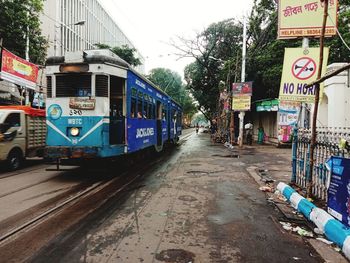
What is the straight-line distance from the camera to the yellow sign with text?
73.9ft

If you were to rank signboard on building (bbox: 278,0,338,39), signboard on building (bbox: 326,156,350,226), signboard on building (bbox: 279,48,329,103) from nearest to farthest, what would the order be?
signboard on building (bbox: 326,156,350,226) < signboard on building (bbox: 279,48,329,103) < signboard on building (bbox: 278,0,338,39)

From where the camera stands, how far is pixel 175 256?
14.4 ft

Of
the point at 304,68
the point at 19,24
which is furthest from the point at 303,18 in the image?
the point at 19,24

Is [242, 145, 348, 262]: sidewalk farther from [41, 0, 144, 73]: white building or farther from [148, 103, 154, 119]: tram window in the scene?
[41, 0, 144, 73]: white building

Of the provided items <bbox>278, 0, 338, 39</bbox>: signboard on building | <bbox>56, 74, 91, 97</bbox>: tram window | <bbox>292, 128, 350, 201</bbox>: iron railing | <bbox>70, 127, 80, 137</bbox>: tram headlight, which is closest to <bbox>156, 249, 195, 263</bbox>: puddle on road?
<bbox>292, 128, 350, 201</bbox>: iron railing

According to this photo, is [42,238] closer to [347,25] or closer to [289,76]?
[289,76]

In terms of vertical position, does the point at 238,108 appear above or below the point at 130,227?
above

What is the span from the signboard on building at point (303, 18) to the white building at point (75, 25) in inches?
1034

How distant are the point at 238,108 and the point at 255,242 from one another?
60.7 ft

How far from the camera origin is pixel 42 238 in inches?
197

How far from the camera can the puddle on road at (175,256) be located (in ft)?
14.1

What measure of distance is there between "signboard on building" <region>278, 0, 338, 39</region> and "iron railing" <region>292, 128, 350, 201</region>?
96.9 inches

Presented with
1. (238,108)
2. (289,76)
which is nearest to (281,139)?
(238,108)

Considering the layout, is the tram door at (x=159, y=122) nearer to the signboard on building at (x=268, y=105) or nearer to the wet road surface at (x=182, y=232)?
the wet road surface at (x=182, y=232)
